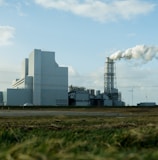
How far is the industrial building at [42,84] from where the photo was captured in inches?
4973

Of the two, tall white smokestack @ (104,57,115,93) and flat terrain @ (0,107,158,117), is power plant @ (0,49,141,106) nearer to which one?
tall white smokestack @ (104,57,115,93)

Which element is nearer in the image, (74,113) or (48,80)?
(74,113)

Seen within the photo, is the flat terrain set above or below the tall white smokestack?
below

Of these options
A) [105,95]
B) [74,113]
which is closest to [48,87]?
[105,95]

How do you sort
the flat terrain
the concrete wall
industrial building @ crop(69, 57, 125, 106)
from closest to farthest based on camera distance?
the flat terrain < the concrete wall < industrial building @ crop(69, 57, 125, 106)

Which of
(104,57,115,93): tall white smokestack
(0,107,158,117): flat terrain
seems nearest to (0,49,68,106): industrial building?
(104,57,115,93): tall white smokestack

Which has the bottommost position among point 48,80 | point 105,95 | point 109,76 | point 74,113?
point 74,113

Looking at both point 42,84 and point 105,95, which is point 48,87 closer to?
point 42,84

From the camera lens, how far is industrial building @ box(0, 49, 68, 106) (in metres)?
126

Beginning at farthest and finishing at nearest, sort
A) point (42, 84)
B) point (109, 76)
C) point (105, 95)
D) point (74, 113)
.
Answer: point (105, 95)
point (109, 76)
point (42, 84)
point (74, 113)

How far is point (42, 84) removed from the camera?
12875 cm

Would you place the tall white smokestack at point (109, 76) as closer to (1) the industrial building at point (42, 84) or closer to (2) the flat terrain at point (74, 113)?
(1) the industrial building at point (42, 84)

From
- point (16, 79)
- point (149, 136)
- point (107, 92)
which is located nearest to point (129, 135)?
point (149, 136)

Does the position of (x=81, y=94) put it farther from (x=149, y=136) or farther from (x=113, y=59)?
(x=149, y=136)
